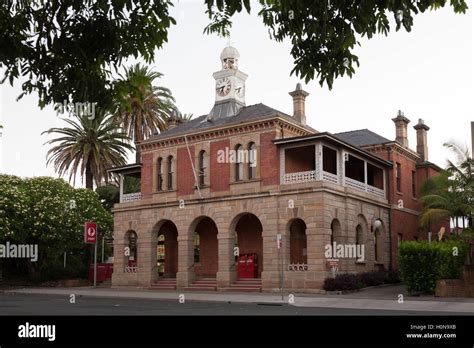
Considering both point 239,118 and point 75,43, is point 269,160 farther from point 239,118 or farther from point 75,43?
point 75,43

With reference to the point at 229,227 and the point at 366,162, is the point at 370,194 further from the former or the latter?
the point at 229,227

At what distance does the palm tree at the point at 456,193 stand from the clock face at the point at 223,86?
13203 millimetres

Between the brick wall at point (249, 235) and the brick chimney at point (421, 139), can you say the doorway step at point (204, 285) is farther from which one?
the brick chimney at point (421, 139)

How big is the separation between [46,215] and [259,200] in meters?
15.4

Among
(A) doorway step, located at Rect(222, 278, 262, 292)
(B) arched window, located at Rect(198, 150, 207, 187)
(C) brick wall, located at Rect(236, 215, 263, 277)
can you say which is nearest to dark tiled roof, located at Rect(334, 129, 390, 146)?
(C) brick wall, located at Rect(236, 215, 263, 277)

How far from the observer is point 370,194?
34719 mm

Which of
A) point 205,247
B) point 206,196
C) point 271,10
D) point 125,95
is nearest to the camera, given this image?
point 271,10

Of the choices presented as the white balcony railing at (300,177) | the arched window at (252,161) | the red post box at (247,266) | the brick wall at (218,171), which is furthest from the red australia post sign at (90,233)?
the white balcony railing at (300,177)

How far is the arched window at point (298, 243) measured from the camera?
32.9m

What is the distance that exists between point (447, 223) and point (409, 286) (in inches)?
746

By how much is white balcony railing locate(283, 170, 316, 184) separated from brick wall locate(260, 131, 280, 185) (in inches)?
21.1

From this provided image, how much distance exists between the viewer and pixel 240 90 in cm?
3741

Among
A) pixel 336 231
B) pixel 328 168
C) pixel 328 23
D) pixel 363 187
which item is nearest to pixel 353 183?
pixel 363 187
